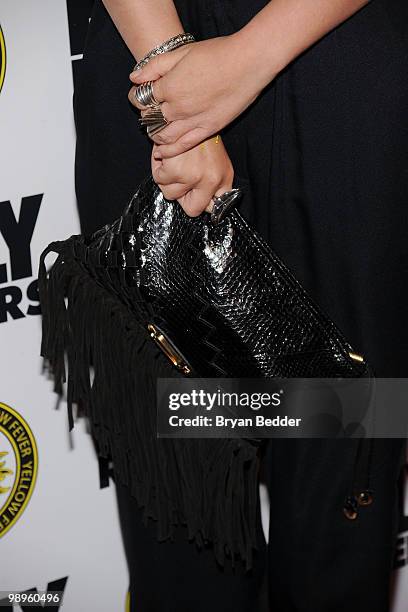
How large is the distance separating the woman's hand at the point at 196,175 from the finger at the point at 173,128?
0.06ft

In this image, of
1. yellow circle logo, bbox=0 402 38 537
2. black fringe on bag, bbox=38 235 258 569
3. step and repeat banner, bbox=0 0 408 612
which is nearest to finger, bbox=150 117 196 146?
black fringe on bag, bbox=38 235 258 569

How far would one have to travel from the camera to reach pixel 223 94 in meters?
0.69

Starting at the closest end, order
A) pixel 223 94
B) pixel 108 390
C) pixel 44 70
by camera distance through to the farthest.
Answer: pixel 223 94 < pixel 108 390 < pixel 44 70

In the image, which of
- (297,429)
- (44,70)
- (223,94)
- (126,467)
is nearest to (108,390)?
(126,467)

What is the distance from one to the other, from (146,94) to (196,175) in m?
0.09

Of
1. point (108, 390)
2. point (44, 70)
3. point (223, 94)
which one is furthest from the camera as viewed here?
point (44, 70)

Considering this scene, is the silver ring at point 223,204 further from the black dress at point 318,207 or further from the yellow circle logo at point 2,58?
the yellow circle logo at point 2,58

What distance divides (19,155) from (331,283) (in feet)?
1.59

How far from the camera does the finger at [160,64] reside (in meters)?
0.69

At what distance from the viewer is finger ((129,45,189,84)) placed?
0.69 m

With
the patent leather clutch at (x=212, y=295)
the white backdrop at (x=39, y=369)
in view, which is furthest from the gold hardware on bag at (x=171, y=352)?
the white backdrop at (x=39, y=369)

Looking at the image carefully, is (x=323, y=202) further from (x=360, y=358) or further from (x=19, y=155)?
(x=19, y=155)

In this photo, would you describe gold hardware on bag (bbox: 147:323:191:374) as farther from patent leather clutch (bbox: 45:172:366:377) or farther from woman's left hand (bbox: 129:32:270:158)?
woman's left hand (bbox: 129:32:270:158)

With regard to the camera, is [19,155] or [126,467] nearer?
[126,467]
